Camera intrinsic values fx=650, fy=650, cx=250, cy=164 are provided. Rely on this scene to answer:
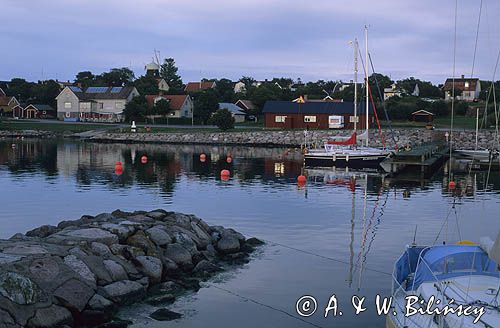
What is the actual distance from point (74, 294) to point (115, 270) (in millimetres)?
2385

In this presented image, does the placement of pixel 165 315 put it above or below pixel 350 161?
below

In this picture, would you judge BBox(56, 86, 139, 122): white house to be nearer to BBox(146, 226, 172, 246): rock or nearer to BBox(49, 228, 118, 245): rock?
BBox(146, 226, 172, 246): rock

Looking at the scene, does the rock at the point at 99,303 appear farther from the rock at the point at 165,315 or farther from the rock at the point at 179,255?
the rock at the point at 179,255

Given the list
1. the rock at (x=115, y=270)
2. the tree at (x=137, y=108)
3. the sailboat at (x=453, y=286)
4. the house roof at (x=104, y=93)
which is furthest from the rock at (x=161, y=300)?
the house roof at (x=104, y=93)

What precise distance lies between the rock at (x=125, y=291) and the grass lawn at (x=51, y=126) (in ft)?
321

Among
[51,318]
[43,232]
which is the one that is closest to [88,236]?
[43,232]

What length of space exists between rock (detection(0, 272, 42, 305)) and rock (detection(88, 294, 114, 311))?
153cm

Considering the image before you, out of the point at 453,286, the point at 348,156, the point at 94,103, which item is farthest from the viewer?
the point at 94,103

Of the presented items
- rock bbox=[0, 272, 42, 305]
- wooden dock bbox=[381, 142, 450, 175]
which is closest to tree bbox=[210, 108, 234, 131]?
wooden dock bbox=[381, 142, 450, 175]

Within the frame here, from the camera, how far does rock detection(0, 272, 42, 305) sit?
15.6m

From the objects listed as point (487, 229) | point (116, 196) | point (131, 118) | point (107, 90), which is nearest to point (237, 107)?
point (131, 118)

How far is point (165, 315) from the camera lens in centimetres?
1758

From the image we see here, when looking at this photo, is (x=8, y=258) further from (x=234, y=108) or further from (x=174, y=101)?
(x=174, y=101)

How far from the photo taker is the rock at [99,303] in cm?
1714
